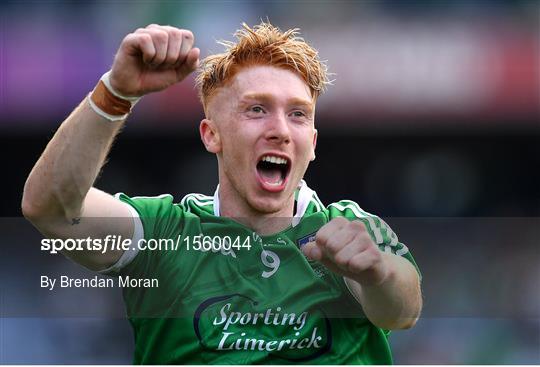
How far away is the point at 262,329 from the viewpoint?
2.39 m

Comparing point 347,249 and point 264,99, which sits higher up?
point 264,99

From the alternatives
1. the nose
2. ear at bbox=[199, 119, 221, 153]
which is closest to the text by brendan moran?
ear at bbox=[199, 119, 221, 153]

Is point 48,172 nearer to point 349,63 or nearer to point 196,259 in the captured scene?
point 196,259

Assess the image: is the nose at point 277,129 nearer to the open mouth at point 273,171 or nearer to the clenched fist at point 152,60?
the open mouth at point 273,171

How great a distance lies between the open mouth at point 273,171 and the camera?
2.46 m

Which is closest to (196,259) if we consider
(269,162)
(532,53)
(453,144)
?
(269,162)

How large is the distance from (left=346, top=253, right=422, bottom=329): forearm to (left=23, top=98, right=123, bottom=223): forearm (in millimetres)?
750

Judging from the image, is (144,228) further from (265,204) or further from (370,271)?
(370,271)

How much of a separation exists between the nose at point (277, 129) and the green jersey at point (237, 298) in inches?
9.4

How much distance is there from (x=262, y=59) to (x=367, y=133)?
25.2 inches

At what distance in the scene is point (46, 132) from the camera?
2.87 m

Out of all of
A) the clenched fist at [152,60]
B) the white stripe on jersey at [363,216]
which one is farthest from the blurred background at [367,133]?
the clenched fist at [152,60]

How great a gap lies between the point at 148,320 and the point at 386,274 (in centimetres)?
69

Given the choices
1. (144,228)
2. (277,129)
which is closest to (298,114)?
(277,129)
